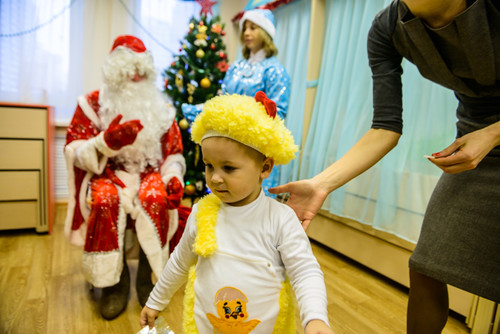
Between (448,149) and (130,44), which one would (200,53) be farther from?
(448,149)

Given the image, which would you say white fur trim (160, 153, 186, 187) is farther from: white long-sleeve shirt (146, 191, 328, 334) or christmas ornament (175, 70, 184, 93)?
christmas ornament (175, 70, 184, 93)

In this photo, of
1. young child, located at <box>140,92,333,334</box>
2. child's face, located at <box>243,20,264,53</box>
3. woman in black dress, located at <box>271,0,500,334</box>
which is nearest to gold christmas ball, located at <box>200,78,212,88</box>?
child's face, located at <box>243,20,264,53</box>

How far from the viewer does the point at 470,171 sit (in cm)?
83

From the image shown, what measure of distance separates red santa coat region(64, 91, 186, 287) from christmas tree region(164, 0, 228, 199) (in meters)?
1.13

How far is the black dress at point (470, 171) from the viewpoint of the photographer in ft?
2.38

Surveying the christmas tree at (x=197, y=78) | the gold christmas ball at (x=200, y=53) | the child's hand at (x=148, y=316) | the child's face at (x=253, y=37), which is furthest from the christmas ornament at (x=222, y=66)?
the child's hand at (x=148, y=316)

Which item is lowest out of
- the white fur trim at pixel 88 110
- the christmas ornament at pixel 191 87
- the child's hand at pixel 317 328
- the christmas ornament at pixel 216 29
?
the child's hand at pixel 317 328

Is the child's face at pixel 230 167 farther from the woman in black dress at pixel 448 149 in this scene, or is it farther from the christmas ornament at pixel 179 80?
the christmas ornament at pixel 179 80

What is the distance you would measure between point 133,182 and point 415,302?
138 centimetres

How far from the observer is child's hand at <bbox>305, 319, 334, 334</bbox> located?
61 cm

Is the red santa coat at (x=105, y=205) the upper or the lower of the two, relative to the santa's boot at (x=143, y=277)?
upper

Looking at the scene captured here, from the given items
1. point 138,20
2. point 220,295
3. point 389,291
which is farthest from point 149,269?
point 138,20

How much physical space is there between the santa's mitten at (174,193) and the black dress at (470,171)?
1103 mm

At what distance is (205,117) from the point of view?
2.48 feet
